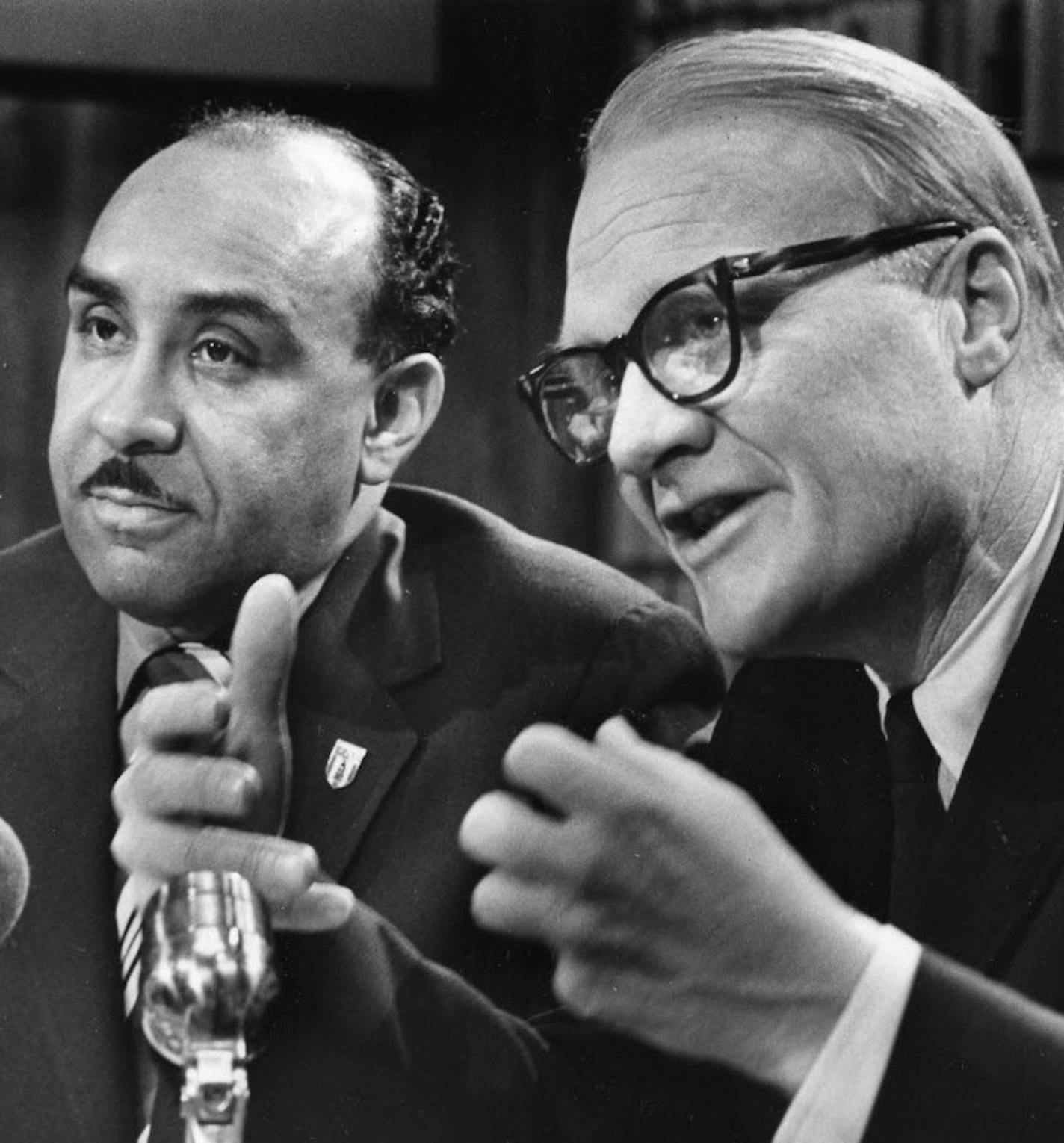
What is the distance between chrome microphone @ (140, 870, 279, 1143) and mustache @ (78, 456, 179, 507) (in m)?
0.32

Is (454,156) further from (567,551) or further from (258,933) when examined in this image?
(258,933)

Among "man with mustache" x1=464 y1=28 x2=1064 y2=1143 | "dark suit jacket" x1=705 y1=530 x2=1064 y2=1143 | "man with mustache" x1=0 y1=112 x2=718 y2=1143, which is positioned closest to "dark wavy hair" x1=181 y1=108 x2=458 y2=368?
"man with mustache" x1=0 y1=112 x2=718 y2=1143

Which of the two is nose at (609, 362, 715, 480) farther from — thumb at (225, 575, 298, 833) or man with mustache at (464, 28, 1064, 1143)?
thumb at (225, 575, 298, 833)

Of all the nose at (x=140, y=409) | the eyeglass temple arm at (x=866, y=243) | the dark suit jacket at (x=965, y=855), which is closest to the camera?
the dark suit jacket at (x=965, y=855)

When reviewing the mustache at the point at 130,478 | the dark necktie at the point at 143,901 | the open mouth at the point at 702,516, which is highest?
the open mouth at the point at 702,516

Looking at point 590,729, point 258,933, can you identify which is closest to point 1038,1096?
point 590,729

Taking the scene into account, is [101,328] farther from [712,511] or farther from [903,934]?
[903,934]

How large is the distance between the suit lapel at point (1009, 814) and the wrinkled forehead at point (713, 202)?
32 centimetres

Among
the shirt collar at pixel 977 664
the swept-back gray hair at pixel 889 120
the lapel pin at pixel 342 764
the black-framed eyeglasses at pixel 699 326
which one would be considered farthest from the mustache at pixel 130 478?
the shirt collar at pixel 977 664

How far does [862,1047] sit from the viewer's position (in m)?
1.19

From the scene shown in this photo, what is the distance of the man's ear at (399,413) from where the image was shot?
1442 millimetres

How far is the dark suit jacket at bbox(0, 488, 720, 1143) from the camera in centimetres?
139

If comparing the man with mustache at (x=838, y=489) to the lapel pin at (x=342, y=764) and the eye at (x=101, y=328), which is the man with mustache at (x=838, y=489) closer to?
the lapel pin at (x=342, y=764)

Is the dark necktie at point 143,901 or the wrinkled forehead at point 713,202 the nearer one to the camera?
the wrinkled forehead at point 713,202
